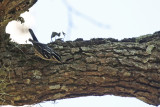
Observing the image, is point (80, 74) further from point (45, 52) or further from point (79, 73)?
point (45, 52)

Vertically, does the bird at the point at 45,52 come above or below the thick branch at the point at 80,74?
above

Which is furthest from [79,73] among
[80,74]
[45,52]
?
[45,52]

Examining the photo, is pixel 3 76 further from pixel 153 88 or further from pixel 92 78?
pixel 153 88

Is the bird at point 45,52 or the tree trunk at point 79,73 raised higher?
the bird at point 45,52

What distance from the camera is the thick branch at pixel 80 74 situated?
7.34 feet

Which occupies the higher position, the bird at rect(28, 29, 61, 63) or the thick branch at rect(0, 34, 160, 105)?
the bird at rect(28, 29, 61, 63)

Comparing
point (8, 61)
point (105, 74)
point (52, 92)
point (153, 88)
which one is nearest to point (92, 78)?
point (105, 74)

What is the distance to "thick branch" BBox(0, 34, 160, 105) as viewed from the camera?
224cm

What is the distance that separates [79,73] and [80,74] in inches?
0.4

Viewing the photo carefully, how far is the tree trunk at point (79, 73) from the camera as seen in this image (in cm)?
224

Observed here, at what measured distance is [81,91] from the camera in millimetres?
2334

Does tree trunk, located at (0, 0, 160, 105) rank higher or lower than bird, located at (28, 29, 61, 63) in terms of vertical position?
lower

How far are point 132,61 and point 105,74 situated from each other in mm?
227

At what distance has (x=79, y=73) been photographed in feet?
7.51
